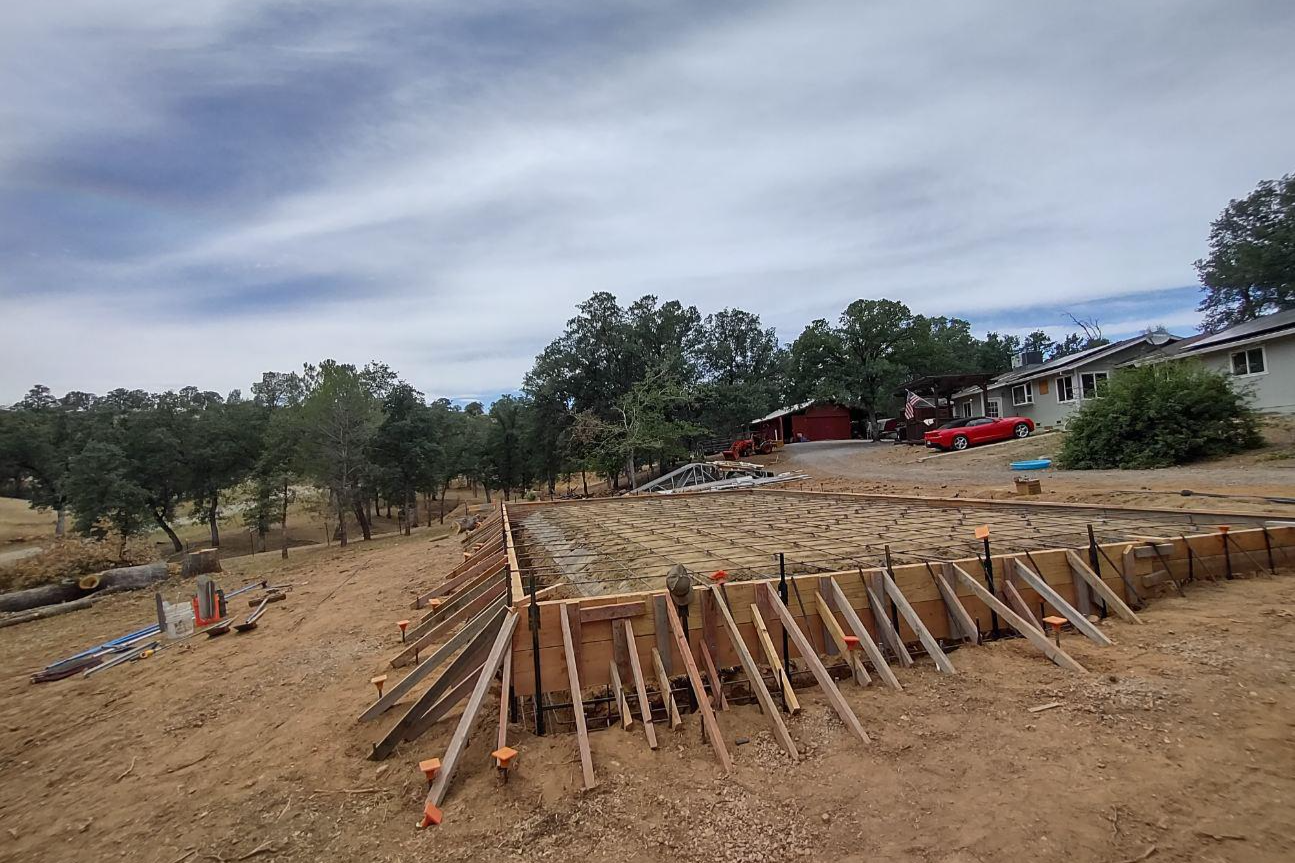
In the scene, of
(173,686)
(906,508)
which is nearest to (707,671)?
(173,686)

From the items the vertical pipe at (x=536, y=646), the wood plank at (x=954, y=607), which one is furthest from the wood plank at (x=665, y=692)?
the wood plank at (x=954, y=607)

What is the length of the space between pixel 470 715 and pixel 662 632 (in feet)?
4.00

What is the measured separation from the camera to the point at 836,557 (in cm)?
507

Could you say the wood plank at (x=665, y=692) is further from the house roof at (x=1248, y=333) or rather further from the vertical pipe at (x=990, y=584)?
the house roof at (x=1248, y=333)

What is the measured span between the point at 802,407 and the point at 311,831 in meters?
38.1

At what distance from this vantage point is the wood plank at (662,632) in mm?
3723

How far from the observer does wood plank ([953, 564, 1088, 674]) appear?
3.51m

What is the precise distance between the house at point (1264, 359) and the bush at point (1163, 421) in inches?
90.5

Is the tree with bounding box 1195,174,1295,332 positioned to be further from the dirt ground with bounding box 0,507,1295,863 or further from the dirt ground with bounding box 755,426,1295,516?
the dirt ground with bounding box 0,507,1295,863

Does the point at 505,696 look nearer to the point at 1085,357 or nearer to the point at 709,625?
the point at 709,625

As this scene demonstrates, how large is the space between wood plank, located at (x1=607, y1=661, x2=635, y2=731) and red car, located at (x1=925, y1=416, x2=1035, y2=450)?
20.4 meters

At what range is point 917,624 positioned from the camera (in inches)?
149

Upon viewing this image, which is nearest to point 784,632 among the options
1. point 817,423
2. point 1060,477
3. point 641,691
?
point 641,691

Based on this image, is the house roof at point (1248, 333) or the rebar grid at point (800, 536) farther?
the house roof at point (1248, 333)
